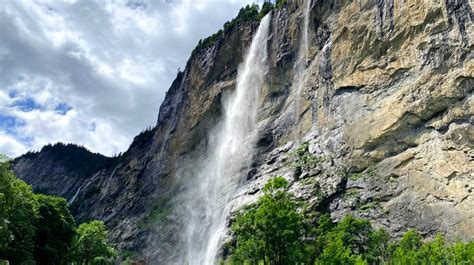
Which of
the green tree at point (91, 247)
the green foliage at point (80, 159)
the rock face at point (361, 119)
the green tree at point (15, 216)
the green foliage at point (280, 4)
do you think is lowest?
the green tree at point (15, 216)

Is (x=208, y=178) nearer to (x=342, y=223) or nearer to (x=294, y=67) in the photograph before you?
(x=294, y=67)

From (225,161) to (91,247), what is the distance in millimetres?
33152

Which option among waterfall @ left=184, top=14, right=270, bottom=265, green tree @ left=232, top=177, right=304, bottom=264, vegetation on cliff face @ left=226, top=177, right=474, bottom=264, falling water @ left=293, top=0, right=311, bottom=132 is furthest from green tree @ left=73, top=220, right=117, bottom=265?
falling water @ left=293, top=0, right=311, bottom=132

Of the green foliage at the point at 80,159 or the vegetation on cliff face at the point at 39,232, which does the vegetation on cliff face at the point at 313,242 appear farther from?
the green foliage at the point at 80,159

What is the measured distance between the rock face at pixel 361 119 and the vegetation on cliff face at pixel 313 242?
433cm

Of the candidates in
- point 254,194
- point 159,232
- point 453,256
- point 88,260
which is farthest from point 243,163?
point 453,256

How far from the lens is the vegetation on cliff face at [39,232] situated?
33562mm

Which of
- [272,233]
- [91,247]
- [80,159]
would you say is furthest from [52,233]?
[80,159]

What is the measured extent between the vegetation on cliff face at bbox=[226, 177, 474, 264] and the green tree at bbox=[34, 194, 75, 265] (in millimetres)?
18359

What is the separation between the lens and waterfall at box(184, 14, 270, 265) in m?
74.3

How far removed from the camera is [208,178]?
86.8 m

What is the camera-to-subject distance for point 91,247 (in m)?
55.5

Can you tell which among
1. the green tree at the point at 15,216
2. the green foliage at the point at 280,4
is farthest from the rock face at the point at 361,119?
the green tree at the point at 15,216

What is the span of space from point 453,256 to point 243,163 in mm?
43108
